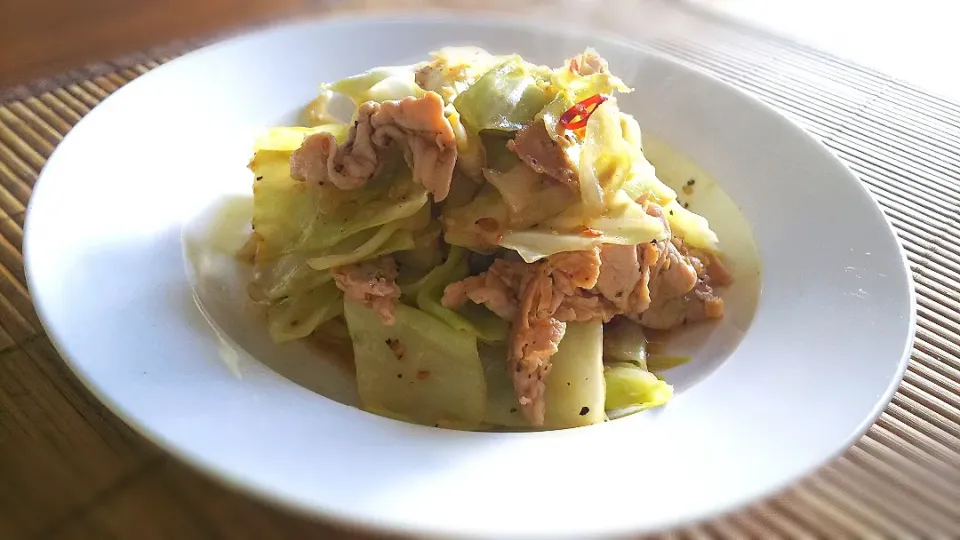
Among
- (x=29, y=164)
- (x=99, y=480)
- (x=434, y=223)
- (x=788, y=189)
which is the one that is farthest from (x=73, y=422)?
(x=788, y=189)

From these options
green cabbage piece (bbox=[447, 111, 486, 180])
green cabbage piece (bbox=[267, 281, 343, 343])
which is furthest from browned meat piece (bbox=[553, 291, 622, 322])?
green cabbage piece (bbox=[267, 281, 343, 343])

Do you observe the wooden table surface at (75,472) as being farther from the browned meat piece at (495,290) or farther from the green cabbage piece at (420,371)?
the browned meat piece at (495,290)

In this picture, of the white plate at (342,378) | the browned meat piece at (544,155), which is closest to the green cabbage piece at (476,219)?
the browned meat piece at (544,155)

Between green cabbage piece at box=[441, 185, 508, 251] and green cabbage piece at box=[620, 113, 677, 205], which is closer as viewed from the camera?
green cabbage piece at box=[441, 185, 508, 251]

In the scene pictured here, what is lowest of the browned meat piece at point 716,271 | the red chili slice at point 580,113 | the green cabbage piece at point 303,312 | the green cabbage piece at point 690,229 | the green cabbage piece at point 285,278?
the green cabbage piece at point 303,312

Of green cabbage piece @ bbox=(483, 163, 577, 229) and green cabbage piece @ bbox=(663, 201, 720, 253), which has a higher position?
green cabbage piece @ bbox=(483, 163, 577, 229)

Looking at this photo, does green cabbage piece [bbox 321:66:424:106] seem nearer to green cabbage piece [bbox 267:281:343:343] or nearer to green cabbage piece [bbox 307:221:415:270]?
green cabbage piece [bbox 307:221:415:270]
